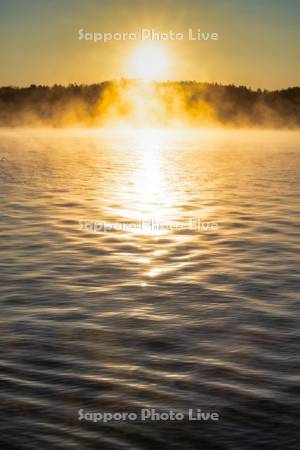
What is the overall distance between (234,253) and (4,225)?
7277 millimetres

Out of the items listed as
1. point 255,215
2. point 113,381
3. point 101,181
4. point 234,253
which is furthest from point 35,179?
point 113,381

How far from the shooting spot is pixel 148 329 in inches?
429

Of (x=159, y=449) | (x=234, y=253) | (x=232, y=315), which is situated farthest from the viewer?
(x=234, y=253)

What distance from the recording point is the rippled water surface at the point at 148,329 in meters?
7.69

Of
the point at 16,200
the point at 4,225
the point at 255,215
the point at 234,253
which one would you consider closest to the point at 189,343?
the point at 234,253

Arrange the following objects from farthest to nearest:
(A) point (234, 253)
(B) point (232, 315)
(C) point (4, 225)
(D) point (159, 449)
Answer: (C) point (4, 225) → (A) point (234, 253) → (B) point (232, 315) → (D) point (159, 449)

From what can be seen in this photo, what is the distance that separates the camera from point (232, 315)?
11.7 meters

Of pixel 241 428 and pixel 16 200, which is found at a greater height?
pixel 16 200

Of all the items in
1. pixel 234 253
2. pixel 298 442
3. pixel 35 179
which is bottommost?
pixel 298 442

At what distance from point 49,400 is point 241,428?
6.61 feet

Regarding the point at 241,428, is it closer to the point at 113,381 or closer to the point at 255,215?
the point at 113,381

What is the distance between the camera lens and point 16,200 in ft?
92.4

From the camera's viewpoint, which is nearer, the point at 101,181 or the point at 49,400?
the point at 49,400

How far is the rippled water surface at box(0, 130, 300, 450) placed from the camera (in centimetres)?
769
